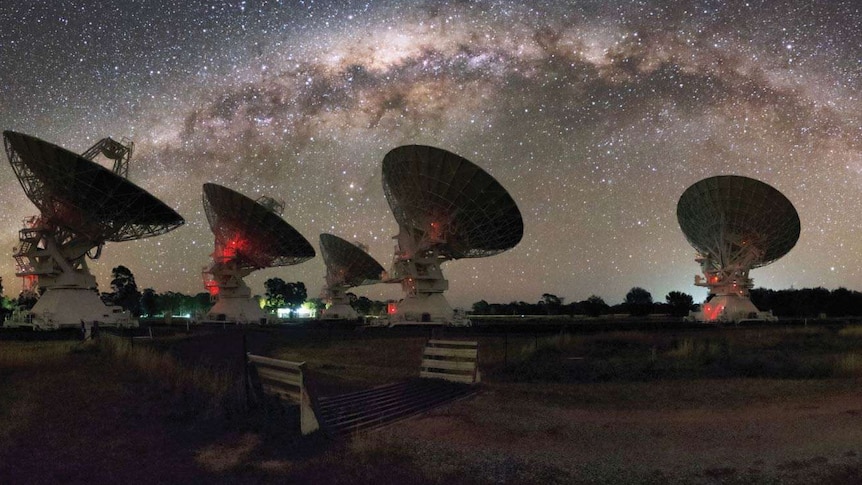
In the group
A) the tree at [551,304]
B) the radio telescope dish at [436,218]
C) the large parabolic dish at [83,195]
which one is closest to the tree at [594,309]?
the tree at [551,304]

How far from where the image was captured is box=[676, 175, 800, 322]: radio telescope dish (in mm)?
54625

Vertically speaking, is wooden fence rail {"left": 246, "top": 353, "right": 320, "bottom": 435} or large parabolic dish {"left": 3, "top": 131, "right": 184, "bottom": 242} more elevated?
large parabolic dish {"left": 3, "top": 131, "right": 184, "bottom": 242}

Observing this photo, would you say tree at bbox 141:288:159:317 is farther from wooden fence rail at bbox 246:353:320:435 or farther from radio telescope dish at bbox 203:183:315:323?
wooden fence rail at bbox 246:353:320:435

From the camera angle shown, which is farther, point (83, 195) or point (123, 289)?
point (123, 289)

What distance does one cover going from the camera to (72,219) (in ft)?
139

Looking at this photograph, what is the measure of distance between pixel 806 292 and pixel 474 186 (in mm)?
84276

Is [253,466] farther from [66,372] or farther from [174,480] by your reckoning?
[66,372]

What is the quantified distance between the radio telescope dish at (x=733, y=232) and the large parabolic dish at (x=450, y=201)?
73.0 feet

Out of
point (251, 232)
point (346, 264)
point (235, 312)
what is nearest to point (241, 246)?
point (251, 232)

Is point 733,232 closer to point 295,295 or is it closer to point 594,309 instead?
point 594,309

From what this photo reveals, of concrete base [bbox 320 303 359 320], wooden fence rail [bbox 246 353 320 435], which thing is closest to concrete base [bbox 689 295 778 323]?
concrete base [bbox 320 303 359 320]

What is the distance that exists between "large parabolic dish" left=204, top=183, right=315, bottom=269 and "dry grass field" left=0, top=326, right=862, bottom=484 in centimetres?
3837

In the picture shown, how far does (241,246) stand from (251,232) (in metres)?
1.99

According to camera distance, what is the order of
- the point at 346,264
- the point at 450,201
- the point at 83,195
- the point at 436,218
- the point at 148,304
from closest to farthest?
the point at 83,195 → the point at 450,201 → the point at 436,218 → the point at 346,264 → the point at 148,304
